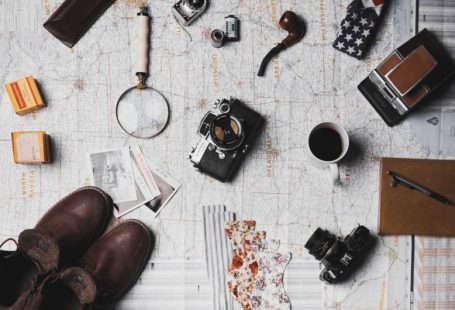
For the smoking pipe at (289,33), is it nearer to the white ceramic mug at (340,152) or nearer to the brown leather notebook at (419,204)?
the white ceramic mug at (340,152)

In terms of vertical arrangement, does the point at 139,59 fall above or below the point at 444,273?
above

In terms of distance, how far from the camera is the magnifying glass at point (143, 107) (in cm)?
131

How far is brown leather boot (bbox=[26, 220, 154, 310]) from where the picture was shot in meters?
1.25

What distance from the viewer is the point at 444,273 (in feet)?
4.26

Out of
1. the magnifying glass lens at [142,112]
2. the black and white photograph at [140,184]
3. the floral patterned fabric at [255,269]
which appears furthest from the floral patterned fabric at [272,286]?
the magnifying glass lens at [142,112]

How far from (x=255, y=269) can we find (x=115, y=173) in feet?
1.50

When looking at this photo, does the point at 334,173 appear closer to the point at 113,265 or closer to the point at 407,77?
the point at 407,77

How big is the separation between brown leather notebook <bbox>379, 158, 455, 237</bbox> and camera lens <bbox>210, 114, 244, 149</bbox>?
405mm

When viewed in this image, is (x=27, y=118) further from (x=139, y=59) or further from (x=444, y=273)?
(x=444, y=273)

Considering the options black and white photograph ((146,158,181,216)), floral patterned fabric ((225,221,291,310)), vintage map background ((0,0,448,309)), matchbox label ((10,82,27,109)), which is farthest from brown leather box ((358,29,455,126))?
matchbox label ((10,82,27,109))

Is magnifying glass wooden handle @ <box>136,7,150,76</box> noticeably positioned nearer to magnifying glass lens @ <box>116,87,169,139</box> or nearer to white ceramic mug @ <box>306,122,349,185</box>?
magnifying glass lens @ <box>116,87,169,139</box>

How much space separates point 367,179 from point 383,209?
9 centimetres

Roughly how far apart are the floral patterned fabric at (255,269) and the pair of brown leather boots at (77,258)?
233 mm

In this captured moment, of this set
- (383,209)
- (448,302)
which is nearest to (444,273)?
(448,302)
